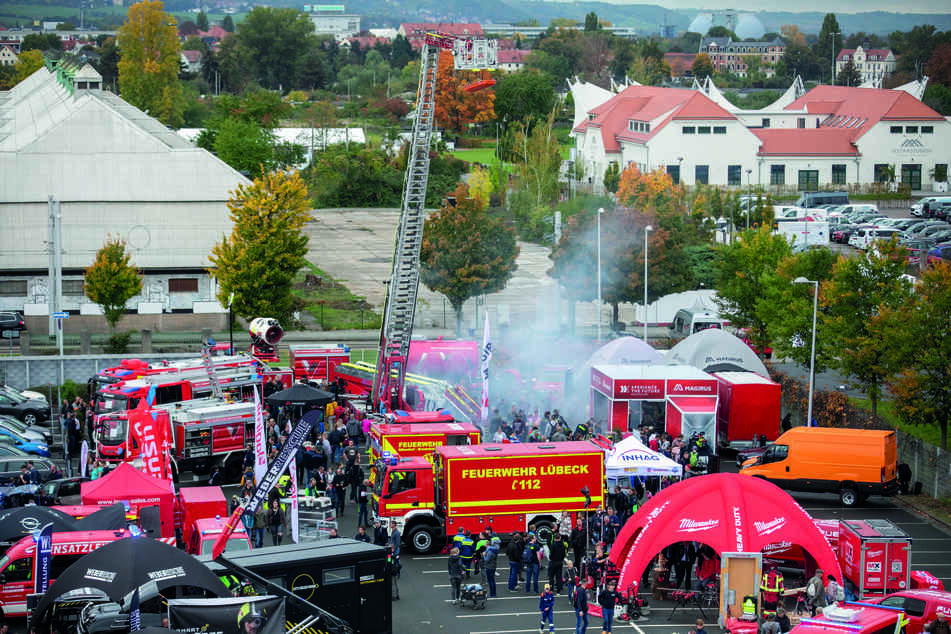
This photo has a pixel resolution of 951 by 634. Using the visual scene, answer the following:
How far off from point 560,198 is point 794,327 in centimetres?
5492

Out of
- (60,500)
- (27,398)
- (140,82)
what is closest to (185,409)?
(60,500)

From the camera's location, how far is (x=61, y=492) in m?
30.1

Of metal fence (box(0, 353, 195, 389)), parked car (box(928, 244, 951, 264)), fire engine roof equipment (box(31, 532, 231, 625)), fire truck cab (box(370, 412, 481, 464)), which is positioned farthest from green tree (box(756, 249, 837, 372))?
fire engine roof equipment (box(31, 532, 231, 625))

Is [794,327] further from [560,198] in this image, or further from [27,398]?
[560,198]

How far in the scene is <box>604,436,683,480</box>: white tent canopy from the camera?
3008 cm

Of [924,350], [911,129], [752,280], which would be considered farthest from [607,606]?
[911,129]

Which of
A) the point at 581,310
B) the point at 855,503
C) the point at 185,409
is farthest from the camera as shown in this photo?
the point at 581,310

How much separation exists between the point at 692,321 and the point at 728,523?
26951mm

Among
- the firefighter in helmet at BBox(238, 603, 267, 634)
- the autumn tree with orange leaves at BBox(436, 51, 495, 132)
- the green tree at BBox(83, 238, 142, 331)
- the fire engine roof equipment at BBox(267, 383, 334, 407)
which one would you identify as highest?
the autumn tree with orange leaves at BBox(436, 51, 495, 132)

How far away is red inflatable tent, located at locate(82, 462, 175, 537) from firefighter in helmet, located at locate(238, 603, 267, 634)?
30.2 feet

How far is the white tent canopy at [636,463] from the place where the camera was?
3008 centimetres

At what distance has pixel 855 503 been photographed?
3206 centimetres

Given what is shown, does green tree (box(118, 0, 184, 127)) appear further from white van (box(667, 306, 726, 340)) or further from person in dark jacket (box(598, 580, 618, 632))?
person in dark jacket (box(598, 580, 618, 632))

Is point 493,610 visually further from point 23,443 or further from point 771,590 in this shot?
point 23,443
